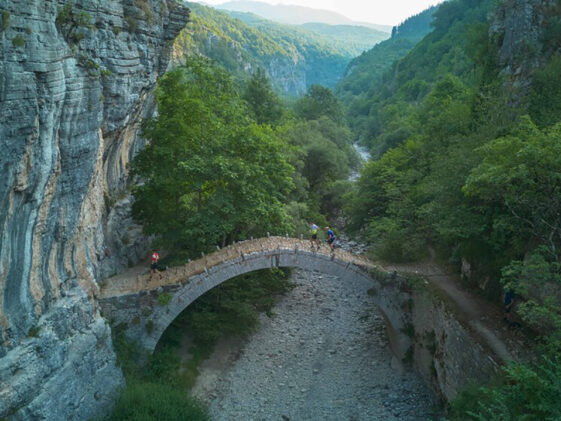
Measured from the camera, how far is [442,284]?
17.1 meters

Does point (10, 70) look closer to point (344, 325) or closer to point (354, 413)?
point (354, 413)

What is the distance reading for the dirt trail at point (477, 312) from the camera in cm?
1318

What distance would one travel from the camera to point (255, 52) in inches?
4456

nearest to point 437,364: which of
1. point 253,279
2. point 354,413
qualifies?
point 354,413

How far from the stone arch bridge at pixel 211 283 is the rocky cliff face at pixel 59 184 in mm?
1095

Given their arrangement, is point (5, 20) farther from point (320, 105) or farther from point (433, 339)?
point (320, 105)

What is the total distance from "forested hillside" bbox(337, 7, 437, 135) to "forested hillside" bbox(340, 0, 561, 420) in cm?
3500

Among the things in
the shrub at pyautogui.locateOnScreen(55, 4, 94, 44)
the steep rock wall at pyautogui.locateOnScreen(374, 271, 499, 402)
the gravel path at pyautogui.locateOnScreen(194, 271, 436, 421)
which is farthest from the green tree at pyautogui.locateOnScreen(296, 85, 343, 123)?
the shrub at pyautogui.locateOnScreen(55, 4, 94, 44)

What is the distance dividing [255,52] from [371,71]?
33.4 m

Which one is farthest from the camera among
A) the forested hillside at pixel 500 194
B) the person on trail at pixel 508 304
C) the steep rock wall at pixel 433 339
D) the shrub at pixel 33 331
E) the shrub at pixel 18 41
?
the person on trail at pixel 508 304

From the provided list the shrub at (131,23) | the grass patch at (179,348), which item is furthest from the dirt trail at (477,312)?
Answer: the shrub at (131,23)

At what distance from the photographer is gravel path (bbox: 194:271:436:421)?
16.1 metres

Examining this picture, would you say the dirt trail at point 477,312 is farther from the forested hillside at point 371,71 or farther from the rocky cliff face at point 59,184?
the forested hillside at point 371,71

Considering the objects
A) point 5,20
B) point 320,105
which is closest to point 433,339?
point 5,20
